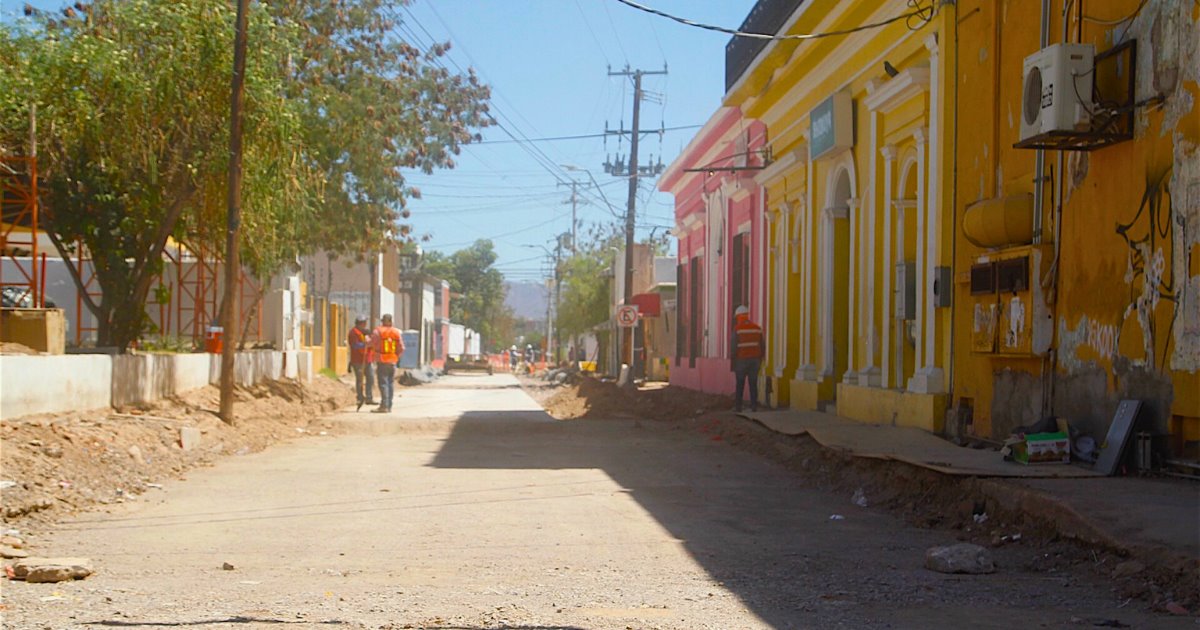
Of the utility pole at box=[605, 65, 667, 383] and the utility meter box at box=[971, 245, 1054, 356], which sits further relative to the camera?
the utility pole at box=[605, 65, 667, 383]

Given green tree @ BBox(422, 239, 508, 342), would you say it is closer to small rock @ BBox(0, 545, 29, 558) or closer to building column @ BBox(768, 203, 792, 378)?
building column @ BBox(768, 203, 792, 378)

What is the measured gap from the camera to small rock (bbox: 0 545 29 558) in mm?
6953

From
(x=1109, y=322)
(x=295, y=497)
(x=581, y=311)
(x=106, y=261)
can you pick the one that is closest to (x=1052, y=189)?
(x=1109, y=322)

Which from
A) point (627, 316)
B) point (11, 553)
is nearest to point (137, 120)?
point (11, 553)

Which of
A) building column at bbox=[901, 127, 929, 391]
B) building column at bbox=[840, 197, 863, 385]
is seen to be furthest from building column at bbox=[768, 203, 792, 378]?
building column at bbox=[901, 127, 929, 391]

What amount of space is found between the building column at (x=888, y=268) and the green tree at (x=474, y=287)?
110197mm

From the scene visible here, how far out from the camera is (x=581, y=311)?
72500mm

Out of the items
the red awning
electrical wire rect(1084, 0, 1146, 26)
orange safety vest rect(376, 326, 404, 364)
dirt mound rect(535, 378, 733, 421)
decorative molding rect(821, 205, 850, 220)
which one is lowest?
dirt mound rect(535, 378, 733, 421)

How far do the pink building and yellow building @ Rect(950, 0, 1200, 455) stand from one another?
9.72 m

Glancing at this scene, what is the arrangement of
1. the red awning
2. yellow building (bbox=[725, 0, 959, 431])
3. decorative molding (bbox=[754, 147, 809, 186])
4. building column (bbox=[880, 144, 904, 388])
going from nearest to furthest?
yellow building (bbox=[725, 0, 959, 431]), building column (bbox=[880, 144, 904, 388]), decorative molding (bbox=[754, 147, 809, 186]), the red awning

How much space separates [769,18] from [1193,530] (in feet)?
52.2

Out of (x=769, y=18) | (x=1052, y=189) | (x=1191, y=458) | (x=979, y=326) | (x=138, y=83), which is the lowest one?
(x=1191, y=458)

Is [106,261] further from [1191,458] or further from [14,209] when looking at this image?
[1191,458]

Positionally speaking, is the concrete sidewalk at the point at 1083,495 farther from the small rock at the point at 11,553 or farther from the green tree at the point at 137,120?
the green tree at the point at 137,120
